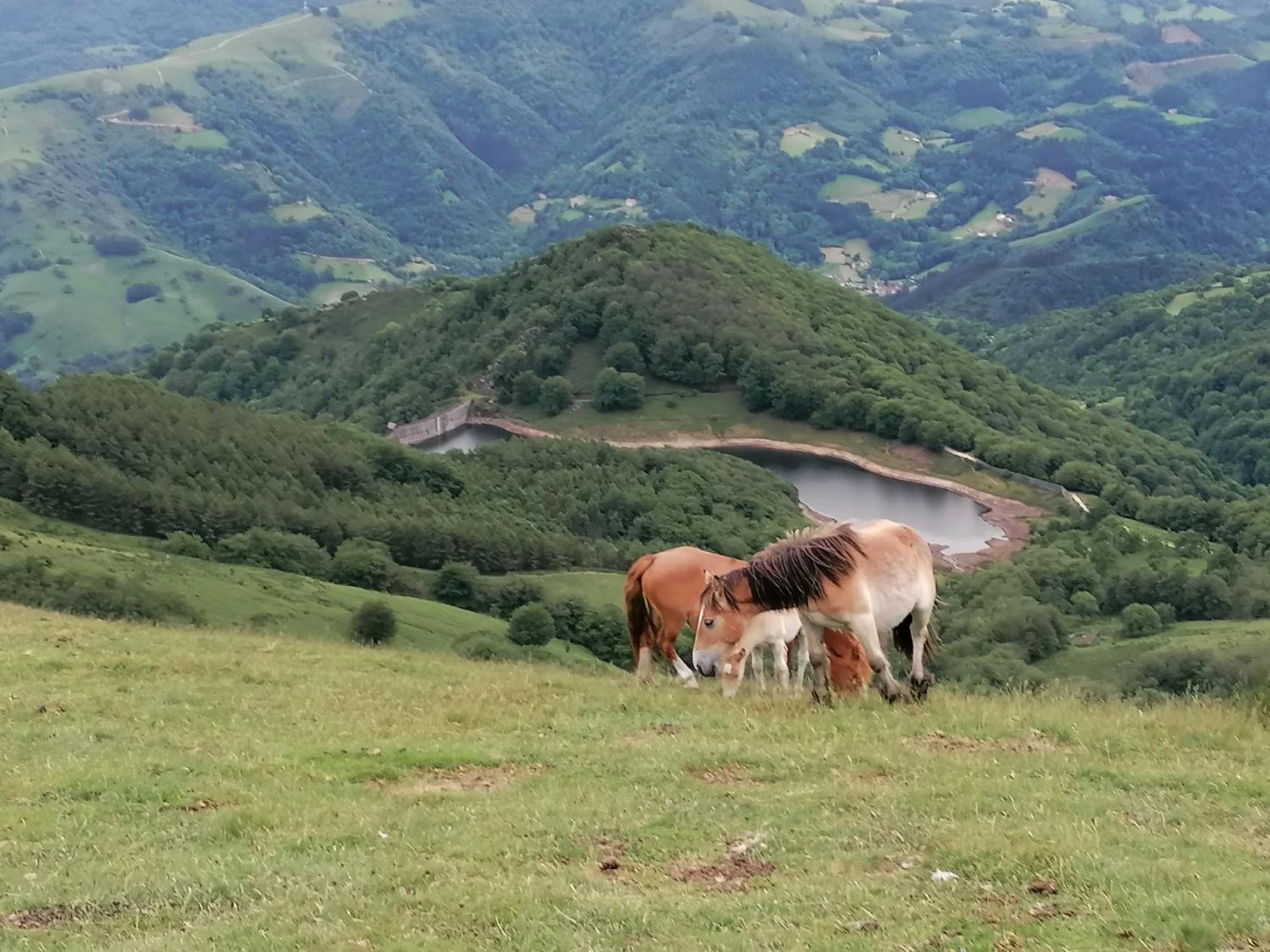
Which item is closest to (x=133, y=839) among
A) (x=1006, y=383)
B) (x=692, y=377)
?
(x=692, y=377)

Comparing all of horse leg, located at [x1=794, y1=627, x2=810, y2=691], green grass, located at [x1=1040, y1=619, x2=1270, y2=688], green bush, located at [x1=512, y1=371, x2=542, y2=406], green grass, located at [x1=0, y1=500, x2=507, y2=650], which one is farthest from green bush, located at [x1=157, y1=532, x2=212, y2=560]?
green bush, located at [x1=512, y1=371, x2=542, y2=406]

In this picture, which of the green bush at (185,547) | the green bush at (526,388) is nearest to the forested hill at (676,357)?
the green bush at (526,388)

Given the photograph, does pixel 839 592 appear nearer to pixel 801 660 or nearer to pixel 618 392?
pixel 801 660

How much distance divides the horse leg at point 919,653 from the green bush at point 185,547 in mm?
44899

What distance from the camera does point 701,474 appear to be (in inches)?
4611

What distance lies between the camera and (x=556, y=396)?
6097 inches

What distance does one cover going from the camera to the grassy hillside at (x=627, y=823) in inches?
352

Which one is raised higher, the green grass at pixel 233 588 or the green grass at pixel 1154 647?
the green grass at pixel 233 588

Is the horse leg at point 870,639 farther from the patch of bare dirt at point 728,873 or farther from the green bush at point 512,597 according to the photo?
the green bush at point 512,597

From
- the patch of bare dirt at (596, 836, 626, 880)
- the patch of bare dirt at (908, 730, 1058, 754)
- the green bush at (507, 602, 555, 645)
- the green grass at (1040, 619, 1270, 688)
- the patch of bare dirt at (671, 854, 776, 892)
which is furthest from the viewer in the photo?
the green grass at (1040, 619, 1270, 688)

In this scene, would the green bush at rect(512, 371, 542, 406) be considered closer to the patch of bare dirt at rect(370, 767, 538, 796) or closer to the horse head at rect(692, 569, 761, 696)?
the horse head at rect(692, 569, 761, 696)

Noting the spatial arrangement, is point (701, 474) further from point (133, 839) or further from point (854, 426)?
point (133, 839)

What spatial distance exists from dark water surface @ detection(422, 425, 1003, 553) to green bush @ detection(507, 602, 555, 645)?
56821mm

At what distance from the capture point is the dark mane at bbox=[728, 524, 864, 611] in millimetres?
15367
